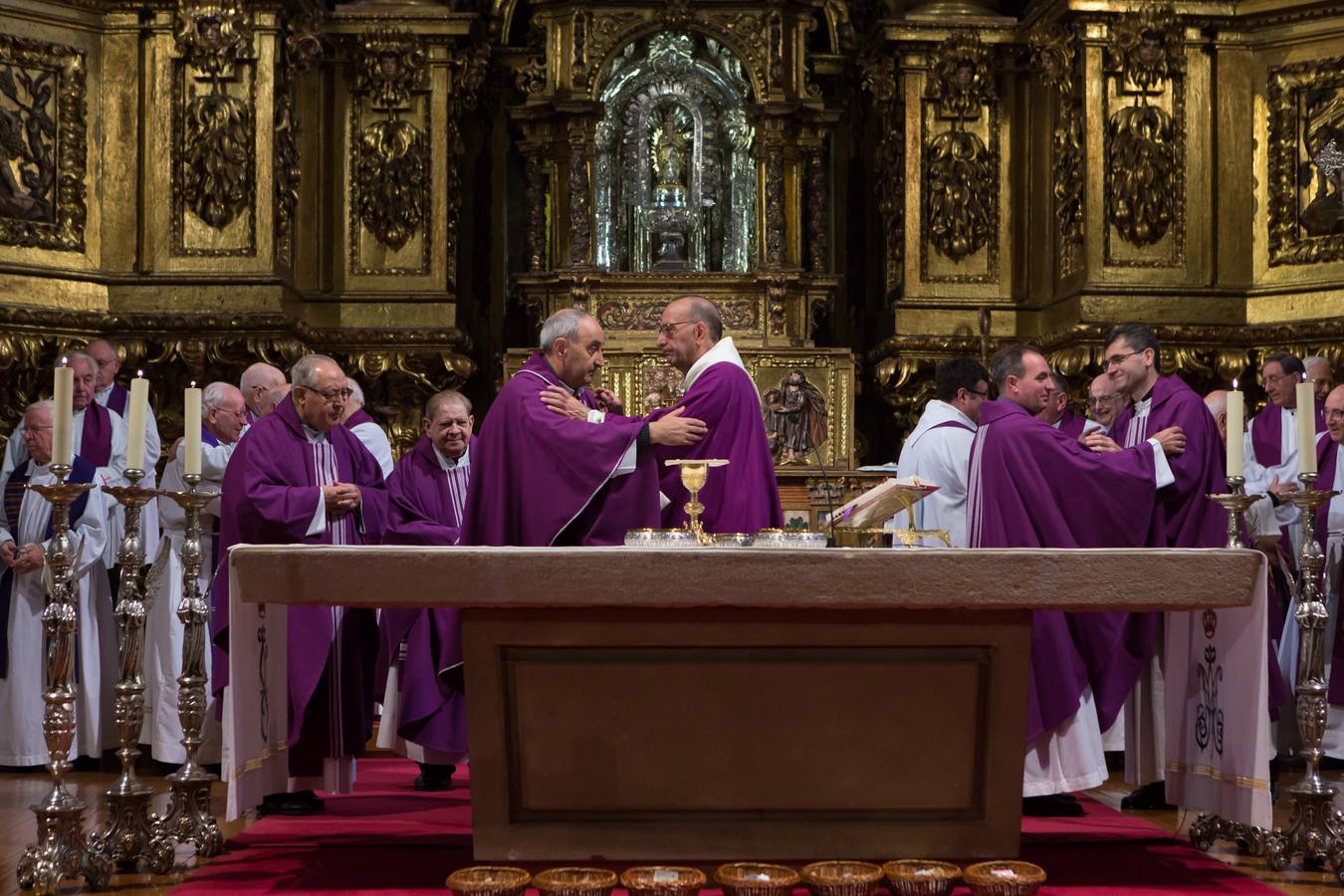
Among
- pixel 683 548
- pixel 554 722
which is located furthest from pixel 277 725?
pixel 683 548

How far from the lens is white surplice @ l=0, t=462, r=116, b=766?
8914mm

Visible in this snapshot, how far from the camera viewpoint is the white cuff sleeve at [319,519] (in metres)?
7.00

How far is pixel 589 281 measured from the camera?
41.0ft

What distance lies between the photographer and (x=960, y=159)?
12727 mm

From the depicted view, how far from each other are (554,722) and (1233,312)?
805cm

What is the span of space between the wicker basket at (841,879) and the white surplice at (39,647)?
516cm

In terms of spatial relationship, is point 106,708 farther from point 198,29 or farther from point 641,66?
point 641,66

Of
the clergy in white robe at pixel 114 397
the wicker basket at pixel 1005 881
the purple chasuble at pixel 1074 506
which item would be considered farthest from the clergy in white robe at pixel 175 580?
the wicker basket at pixel 1005 881

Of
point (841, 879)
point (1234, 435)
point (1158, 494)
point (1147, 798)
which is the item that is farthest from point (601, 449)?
point (1147, 798)

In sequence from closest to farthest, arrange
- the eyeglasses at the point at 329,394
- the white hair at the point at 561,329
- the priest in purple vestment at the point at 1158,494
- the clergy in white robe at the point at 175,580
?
the white hair at the point at 561,329, the priest in purple vestment at the point at 1158,494, the eyeglasses at the point at 329,394, the clergy in white robe at the point at 175,580

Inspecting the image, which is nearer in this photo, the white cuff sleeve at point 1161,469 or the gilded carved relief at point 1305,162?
the white cuff sleeve at point 1161,469

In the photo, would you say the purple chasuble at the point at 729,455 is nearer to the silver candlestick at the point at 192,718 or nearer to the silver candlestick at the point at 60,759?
the silver candlestick at the point at 192,718

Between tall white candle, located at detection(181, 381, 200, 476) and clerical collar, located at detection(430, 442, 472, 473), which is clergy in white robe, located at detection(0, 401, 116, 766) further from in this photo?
tall white candle, located at detection(181, 381, 200, 476)

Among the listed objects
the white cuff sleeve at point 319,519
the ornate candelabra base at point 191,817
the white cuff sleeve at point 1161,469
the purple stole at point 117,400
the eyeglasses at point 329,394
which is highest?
the purple stole at point 117,400
